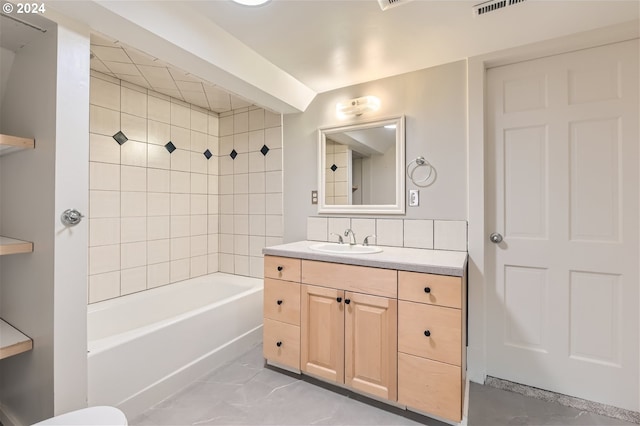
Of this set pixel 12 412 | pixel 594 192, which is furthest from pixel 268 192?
pixel 594 192

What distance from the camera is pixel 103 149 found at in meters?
2.18

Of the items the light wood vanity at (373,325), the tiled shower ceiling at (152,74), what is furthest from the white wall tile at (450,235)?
the tiled shower ceiling at (152,74)

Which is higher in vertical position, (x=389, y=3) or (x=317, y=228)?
(x=389, y=3)

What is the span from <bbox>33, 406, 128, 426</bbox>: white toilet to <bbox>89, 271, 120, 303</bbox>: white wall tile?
114 centimetres

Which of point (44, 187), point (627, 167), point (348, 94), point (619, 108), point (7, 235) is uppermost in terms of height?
point (348, 94)

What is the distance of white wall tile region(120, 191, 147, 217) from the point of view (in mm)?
2309

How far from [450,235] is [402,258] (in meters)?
0.49

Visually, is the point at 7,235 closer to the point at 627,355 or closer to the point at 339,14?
the point at 339,14

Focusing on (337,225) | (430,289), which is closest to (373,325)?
(430,289)

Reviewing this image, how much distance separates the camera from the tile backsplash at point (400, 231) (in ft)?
6.23

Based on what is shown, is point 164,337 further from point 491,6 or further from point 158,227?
point 491,6

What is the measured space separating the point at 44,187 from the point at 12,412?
3.86ft

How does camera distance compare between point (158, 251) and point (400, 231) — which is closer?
point (400, 231)

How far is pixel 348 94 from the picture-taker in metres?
2.30
